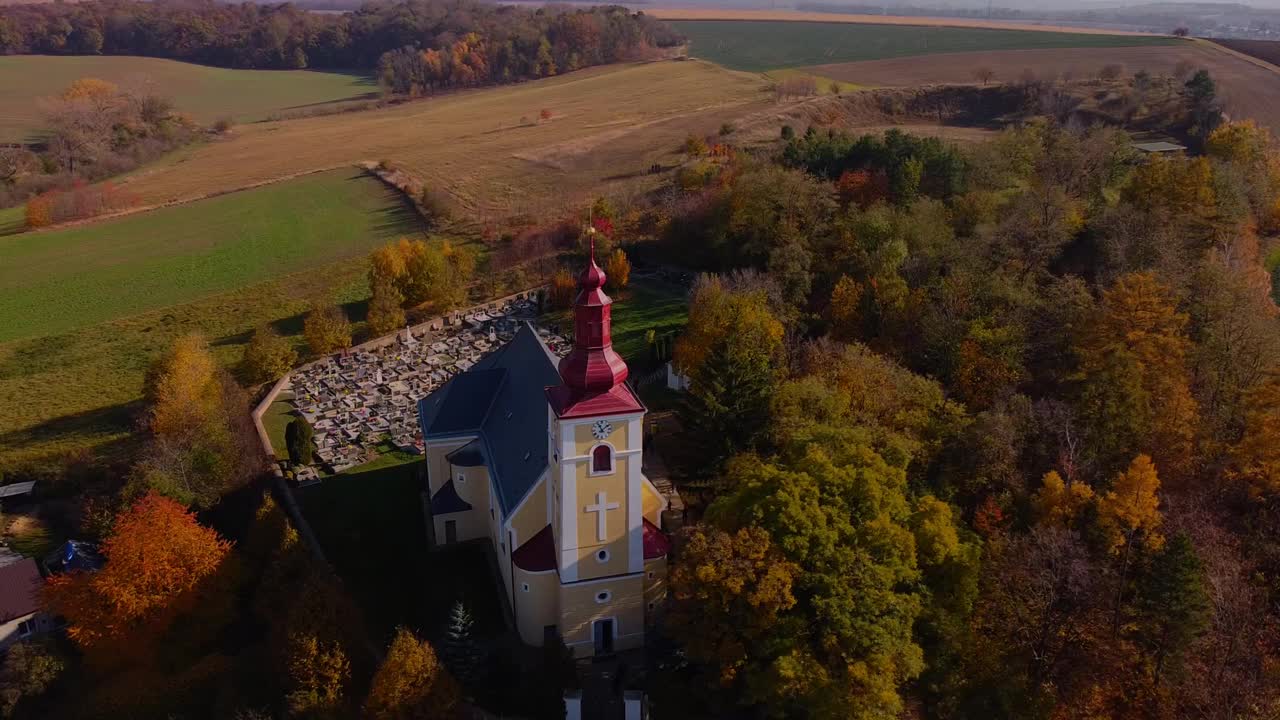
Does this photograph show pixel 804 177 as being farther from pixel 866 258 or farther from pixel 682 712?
pixel 682 712

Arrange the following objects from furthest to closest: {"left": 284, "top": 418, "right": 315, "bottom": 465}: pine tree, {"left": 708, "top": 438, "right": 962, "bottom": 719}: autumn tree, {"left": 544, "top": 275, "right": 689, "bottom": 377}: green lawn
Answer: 1. {"left": 544, "top": 275, "right": 689, "bottom": 377}: green lawn
2. {"left": 284, "top": 418, "right": 315, "bottom": 465}: pine tree
3. {"left": 708, "top": 438, "right": 962, "bottom": 719}: autumn tree

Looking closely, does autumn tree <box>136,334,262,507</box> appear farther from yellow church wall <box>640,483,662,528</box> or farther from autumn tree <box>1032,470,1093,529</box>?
autumn tree <box>1032,470,1093,529</box>

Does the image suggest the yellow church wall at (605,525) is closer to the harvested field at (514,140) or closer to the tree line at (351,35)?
the harvested field at (514,140)

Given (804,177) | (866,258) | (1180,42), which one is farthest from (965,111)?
(866,258)

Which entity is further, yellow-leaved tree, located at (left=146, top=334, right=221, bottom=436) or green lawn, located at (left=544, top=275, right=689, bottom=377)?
green lawn, located at (left=544, top=275, right=689, bottom=377)

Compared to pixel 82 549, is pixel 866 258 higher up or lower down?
higher up

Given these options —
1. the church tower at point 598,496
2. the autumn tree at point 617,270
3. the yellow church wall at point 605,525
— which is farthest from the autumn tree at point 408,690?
the autumn tree at point 617,270

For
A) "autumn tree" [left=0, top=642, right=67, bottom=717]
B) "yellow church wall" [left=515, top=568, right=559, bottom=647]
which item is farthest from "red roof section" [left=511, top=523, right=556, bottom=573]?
"autumn tree" [left=0, top=642, right=67, bottom=717]
